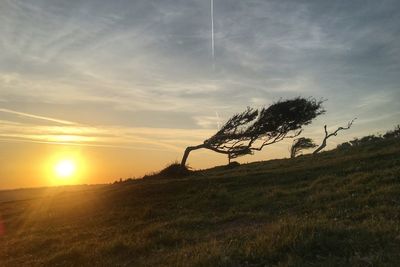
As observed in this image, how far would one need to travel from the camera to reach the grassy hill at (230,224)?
34.1 feet

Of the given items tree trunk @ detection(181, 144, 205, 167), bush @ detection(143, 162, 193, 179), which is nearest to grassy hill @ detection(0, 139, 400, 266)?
bush @ detection(143, 162, 193, 179)

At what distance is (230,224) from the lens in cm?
1678

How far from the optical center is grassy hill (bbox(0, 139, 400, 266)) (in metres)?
10.4

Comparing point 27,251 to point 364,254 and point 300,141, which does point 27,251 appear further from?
point 300,141

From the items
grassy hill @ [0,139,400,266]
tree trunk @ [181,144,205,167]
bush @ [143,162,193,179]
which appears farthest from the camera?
tree trunk @ [181,144,205,167]

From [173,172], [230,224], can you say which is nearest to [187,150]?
[173,172]

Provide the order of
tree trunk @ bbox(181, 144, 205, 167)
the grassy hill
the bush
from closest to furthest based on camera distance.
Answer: the grassy hill < the bush < tree trunk @ bbox(181, 144, 205, 167)

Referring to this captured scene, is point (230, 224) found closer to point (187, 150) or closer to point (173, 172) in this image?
point (173, 172)

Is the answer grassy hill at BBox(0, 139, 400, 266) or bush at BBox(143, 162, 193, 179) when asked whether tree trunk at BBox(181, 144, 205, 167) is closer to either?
bush at BBox(143, 162, 193, 179)

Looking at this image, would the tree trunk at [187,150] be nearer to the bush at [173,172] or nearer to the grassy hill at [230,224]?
the bush at [173,172]

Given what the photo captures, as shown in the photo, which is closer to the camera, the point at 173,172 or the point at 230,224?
the point at 230,224

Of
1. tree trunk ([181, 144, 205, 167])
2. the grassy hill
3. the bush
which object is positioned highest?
tree trunk ([181, 144, 205, 167])

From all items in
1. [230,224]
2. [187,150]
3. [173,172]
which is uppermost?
[187,150]

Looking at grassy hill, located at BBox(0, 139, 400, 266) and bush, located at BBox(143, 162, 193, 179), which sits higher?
bush, located at BBox(143, 162, 193, 179)
